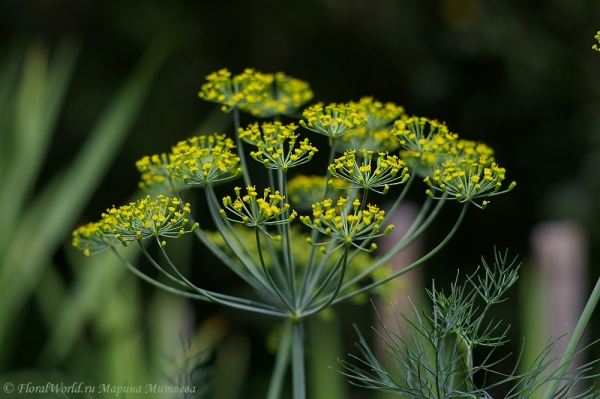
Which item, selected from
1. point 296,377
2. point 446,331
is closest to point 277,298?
point 296,377

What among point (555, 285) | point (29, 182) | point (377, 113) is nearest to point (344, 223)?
point (377, 113)

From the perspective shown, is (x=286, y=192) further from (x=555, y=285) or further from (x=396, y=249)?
(x=555, y=285)

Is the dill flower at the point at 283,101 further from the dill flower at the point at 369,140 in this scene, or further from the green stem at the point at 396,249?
the green stem at the point at 396,249

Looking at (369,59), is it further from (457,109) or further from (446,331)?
(446,331)

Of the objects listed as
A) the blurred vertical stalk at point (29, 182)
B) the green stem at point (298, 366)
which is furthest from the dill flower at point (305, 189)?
the blurred vertical stalk at point (29, 182)

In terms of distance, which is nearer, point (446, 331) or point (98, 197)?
point (446, 331)

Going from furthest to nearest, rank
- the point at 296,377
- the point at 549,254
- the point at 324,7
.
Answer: the point at 324,7
the point at 549,254
the point at 296,377
